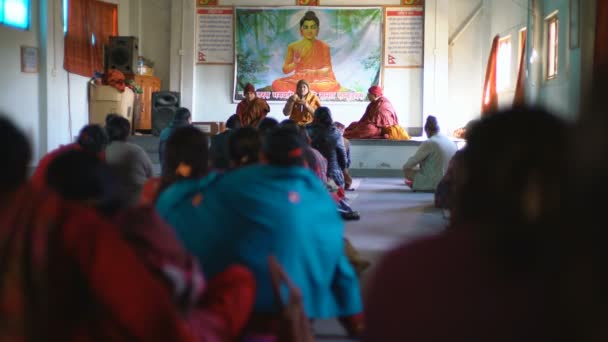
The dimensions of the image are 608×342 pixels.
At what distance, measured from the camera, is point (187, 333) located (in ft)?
4.46

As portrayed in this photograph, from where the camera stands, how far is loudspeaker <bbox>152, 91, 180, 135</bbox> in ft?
35.5

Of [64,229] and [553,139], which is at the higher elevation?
[553,139]

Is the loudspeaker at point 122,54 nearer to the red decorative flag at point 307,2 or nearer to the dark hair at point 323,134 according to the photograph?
the red decorative flag at point 307,2

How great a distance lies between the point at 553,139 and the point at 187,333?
0.72m

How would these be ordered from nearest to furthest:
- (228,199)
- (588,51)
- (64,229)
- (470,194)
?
1. (470,194)
2. (64,229)
3. (228,199)
4. (588,51)

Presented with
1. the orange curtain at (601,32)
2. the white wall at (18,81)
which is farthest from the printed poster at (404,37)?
the orange curtain at (601,32)

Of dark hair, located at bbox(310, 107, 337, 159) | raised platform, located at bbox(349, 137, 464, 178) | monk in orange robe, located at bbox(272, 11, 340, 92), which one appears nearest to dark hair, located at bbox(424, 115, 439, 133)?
dark hair, located at bbox(310, 107, 337, 159)

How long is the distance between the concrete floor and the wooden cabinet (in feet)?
14.7

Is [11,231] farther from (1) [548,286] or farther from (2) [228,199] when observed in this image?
(2) [228,199]

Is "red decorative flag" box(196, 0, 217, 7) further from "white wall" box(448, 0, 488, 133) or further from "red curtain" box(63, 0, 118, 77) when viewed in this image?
"white wall" box(448, 0, 488, 133)

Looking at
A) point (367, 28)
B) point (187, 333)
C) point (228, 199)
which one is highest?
point (367, 28)

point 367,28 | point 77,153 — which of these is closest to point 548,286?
point 77,153

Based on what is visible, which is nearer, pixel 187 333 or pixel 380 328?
pixel 380 328

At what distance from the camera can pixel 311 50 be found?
12555 mm
